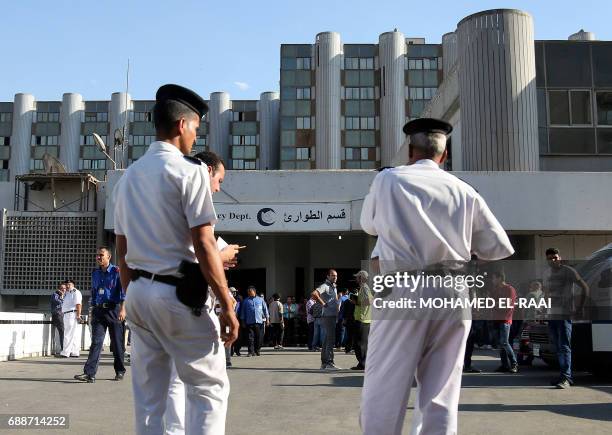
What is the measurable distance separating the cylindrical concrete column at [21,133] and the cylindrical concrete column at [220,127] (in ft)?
Result: 63.1

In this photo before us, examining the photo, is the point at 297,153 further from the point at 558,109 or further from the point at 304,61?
the point at 558,109

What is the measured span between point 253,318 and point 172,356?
14.4 metres

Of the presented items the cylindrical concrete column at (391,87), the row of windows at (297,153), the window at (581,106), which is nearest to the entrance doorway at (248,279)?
the window at (581,106)

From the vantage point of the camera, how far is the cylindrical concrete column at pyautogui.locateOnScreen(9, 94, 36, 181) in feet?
243

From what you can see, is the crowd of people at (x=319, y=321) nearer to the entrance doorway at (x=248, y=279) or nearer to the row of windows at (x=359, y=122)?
the entrance doorway at (x=248, y=279)

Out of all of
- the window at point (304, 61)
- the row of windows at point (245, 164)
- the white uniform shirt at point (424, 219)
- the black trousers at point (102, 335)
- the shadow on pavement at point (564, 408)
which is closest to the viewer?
the white uniform shirt at point (424, 219)

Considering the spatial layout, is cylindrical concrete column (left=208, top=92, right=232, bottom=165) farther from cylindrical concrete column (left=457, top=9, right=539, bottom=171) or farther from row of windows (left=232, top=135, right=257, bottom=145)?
cylindrical concrete column (left=457, top=9, right=539, bottom=171)

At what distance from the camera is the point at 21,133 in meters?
74.5

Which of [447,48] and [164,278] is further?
[447,48]

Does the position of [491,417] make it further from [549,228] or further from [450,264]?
[549,228]

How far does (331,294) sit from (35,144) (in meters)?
67.4

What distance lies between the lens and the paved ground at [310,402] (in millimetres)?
6180

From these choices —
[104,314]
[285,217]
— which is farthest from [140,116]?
[104,314]

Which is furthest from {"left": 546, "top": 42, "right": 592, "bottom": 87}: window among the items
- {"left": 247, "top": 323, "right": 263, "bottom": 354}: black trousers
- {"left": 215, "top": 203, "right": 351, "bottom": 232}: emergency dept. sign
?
{"left": 247, "top": 323, "right": 263, "bottom": 354}: black trousers
